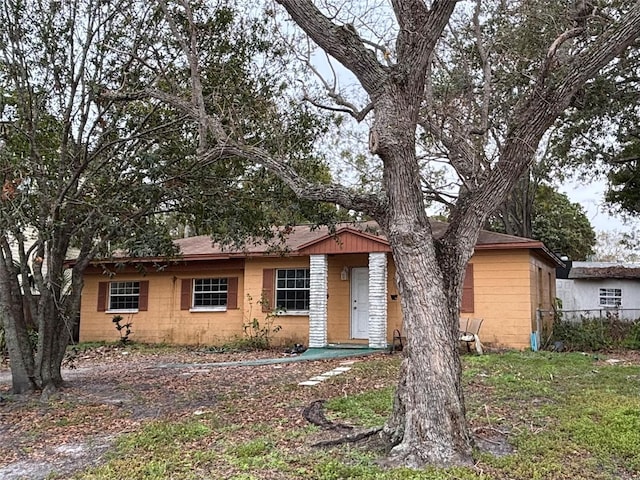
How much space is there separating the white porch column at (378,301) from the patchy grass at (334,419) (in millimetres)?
2573

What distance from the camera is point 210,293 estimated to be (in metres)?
15.2

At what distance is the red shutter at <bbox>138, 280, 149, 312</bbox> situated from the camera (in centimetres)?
1569

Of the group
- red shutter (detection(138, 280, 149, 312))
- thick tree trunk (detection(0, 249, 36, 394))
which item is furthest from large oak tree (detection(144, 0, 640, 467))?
red shutter (detection(138, 280, 149, 312))

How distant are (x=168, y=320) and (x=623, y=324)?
12.4m

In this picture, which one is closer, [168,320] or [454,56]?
[454,56]

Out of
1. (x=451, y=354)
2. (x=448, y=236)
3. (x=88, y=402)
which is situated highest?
(x=448, y=236)

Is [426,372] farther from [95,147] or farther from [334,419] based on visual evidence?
[95,147]

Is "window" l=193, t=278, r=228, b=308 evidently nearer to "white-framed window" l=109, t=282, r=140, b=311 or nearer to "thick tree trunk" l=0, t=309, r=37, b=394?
"white-framed window" l=109, t=282, r=140, b=311

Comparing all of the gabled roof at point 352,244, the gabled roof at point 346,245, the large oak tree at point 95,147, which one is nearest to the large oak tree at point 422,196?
the large oak tree at point 95,147

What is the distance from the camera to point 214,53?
8.48 metres

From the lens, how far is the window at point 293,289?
14.2m

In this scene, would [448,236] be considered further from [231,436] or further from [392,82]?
[231,436]

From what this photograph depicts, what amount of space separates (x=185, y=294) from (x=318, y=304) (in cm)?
429

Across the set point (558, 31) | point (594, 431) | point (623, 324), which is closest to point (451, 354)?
point (594, 431)
